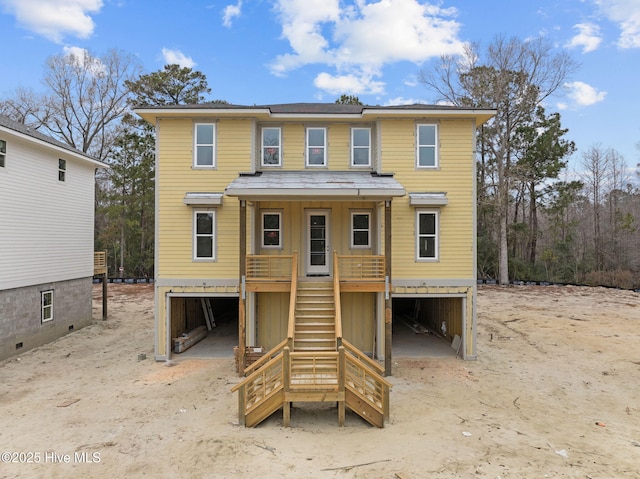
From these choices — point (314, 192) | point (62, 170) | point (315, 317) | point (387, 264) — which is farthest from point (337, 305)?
point (62, 170)

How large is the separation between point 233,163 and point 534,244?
30.1 meters

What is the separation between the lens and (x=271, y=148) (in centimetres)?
1235

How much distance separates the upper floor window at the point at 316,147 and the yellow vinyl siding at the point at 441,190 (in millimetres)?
2046

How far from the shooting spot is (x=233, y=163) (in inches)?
460

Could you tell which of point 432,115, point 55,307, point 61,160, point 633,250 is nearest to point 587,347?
point 432,115

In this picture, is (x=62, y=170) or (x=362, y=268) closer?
(x=362, y=268)

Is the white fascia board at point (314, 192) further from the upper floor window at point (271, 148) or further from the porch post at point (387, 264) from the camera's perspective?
the upper floor window at point (271, 148)

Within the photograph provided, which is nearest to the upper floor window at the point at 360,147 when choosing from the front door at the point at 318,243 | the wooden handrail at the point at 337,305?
the front door at the point at 318,243

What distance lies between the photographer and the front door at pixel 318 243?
40.2 ft

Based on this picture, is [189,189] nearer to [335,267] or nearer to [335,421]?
[335,267]

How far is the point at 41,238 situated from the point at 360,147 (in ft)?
40.9

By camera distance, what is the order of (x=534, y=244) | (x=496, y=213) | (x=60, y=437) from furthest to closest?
(x=534, y=244), (x=496, y=213), (x=60, y=437)

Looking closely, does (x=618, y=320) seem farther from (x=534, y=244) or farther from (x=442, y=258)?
(x=534, y=244)

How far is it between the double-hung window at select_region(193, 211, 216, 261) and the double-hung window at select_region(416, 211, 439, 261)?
21.8ft
